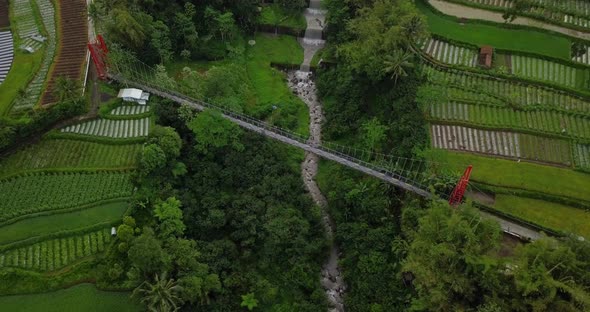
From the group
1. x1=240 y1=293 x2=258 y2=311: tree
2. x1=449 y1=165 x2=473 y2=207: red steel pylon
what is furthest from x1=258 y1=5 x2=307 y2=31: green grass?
x1=240 y1=293 x2=258 y2=311: tree

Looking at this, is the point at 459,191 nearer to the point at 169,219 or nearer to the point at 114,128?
the point at 169,219

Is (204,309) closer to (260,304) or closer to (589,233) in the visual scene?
(260,304)

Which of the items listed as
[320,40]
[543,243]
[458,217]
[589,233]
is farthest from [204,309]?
[320,40]

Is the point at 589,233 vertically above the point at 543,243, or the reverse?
the point at 543,243

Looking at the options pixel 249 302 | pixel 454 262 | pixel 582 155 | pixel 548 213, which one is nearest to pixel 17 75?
pixel 249 302

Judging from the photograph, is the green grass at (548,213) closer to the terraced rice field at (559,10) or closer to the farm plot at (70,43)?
the terraced rice field at (559,10)

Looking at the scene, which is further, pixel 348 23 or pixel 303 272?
pixel 348 23

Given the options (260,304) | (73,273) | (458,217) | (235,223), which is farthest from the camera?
(235,223)

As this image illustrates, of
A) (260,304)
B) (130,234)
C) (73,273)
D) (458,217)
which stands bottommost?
(260,304)
